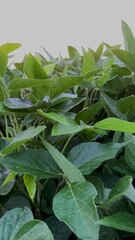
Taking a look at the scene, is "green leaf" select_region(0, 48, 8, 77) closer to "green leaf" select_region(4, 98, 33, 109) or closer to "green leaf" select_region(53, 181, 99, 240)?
"green leaf" select_region(4, 98, 33, 109)

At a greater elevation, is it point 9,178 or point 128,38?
point 128,38

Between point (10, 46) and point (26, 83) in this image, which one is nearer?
point (26, 83)

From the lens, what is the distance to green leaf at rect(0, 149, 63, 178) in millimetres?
302

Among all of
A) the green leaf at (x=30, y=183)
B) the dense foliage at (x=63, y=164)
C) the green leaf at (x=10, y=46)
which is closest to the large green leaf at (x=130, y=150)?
the dense foliage at (x=63, y=164)

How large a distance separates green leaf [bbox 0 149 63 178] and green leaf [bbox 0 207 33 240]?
0.04m

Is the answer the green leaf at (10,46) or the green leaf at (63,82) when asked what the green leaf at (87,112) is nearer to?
the green leaf at (63,82)

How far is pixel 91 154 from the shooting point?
1.04 feet

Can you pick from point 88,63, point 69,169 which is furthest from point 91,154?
point 88,63

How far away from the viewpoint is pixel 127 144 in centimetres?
31

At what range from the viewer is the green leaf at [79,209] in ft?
0.79

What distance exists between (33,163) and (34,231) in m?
0.08

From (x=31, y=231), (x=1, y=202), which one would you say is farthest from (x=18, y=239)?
(x=1, y=202)

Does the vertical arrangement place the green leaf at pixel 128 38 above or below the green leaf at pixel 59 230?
above

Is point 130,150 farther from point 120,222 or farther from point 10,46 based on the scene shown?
point 10,46
